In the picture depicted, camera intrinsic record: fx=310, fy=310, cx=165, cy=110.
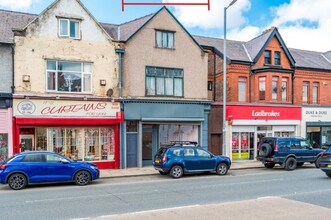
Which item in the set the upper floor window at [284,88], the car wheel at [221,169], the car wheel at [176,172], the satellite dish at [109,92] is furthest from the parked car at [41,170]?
the upper floor window at [284,88]

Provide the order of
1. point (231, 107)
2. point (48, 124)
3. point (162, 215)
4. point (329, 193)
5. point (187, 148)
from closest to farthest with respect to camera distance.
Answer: point (162, 215), point (329, 193), point (187, 148), point (48, 124), point (231, 107)

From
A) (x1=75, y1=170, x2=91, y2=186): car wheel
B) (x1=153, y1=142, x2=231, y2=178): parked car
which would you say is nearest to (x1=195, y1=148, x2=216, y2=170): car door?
(x1=153, y1=142, x2=231, y2=178): parked car

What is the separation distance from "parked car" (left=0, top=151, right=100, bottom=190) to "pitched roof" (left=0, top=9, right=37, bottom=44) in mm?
7443

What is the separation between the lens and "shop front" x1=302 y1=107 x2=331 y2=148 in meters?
26.0

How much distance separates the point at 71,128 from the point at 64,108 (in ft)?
4.45

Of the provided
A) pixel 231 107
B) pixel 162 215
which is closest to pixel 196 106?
pixel 231 107

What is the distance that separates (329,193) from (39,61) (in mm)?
15703

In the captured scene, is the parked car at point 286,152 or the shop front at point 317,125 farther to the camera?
the shop front at point 317,125

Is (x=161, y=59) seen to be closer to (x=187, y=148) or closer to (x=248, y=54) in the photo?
(x=187, y=148)

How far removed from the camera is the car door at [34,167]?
42.3 feet

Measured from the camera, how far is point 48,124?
17469 millimetres

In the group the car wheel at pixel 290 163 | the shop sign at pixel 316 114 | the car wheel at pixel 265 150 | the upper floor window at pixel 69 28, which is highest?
the upper floor window at pixel 69 28

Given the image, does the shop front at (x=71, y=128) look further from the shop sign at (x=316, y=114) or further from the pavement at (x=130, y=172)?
the shop sign at (x=316, y=114)

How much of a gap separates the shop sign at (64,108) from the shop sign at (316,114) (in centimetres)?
1622
